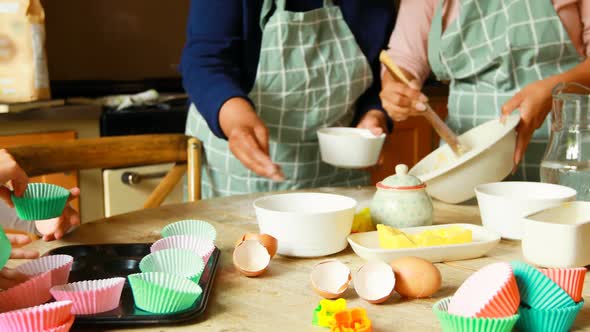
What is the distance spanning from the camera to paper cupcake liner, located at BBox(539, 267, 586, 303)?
73 cm

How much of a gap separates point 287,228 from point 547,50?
835 mm

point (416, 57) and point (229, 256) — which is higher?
point (416, 57)

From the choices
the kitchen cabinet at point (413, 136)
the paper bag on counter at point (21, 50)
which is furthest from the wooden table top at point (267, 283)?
the kitchen cabinet at point (413, 136)

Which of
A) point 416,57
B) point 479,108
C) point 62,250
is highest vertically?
point 416,57

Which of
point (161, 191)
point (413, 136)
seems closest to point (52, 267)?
point (161, 191)

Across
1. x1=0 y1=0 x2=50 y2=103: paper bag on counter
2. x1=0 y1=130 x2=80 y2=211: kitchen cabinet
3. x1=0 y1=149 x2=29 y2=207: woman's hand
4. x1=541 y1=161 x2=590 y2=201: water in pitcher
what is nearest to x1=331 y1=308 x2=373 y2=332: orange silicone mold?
x1=0 y1=149 x2=29 y2=207: woman's hand

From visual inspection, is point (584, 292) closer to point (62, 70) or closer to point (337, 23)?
point (337, 23)

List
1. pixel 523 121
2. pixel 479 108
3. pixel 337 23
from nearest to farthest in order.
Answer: pixel 523 121, pixel 479 108, pixel 337 23

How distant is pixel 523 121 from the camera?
50.8 inches

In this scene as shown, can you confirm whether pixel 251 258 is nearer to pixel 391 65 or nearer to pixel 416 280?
pixel 416 280

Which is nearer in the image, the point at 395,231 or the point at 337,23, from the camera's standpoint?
the point at 395,231

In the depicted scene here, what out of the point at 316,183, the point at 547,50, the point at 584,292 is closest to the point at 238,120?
the point at 316,183

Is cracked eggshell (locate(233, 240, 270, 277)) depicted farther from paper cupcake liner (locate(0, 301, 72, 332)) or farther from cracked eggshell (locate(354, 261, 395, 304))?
paper cupcake liner (locate(0, 301, 72, 332))

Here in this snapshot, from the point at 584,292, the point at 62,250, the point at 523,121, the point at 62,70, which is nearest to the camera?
the point at 584,292
